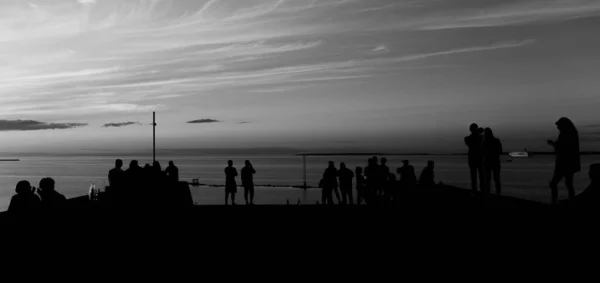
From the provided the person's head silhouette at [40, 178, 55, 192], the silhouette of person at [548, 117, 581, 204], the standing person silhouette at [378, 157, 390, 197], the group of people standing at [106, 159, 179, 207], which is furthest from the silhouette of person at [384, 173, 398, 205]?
the person's head silhouette at [40, 178, 55, 192]

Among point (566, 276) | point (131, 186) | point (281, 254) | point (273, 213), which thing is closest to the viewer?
point (566, 276)

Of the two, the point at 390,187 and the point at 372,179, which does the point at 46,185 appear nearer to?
the point at 372,179

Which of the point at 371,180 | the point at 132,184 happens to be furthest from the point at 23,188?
the point at 371,180

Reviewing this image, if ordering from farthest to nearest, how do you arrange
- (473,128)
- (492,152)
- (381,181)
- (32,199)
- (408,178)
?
(381,181), (408,178), (473,128), (492,152), (32,199)

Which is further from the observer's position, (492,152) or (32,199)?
(492,152)

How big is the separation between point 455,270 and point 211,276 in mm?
3734

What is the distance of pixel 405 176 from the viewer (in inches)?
674

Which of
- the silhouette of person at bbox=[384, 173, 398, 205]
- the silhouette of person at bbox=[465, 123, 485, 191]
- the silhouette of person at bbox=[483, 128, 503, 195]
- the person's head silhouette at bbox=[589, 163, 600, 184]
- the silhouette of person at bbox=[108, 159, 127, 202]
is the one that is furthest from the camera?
the silhouette of person at bbox=[384, 173, 398, 205]

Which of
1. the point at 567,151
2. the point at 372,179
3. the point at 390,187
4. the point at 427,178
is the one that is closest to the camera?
the point at 567,151

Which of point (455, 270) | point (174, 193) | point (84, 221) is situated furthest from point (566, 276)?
point (174, 193)

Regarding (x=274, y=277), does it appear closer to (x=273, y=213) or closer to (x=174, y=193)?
(x=273, y=213)

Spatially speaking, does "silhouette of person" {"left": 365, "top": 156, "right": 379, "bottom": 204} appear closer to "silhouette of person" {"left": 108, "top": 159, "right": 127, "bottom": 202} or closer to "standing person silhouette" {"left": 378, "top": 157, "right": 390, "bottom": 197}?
"standing person silhouette" {"left": 378, "top": 157, "right": 390, "bottom": 197}

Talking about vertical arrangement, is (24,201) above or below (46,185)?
below

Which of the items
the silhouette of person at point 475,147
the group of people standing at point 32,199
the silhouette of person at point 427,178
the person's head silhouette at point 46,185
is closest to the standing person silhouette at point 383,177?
the silhouette of person at point 427,178
